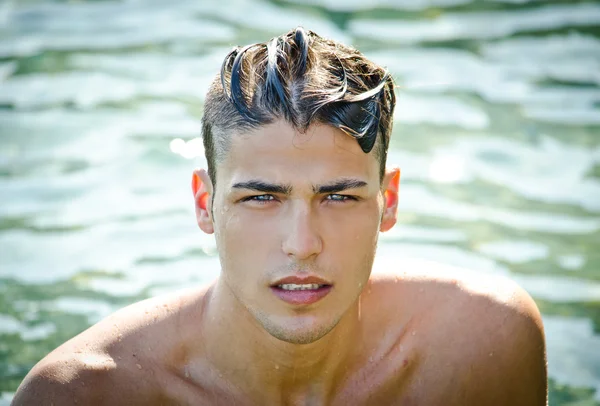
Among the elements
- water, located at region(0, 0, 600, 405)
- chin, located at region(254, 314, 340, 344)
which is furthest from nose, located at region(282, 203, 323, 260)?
water, located at region(0, 0, 600, 405)

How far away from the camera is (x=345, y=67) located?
3291 mm


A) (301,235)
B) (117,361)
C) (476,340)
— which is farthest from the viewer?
→ (476,340)

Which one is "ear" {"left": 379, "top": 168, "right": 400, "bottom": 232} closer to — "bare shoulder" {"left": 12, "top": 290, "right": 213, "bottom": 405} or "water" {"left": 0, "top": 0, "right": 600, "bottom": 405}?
"water" {"left": 0, "top": 0, "right": 600, "bottom": 405}

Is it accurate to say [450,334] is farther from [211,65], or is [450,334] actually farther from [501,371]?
[211,65]

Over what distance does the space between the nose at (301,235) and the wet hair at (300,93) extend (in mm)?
278

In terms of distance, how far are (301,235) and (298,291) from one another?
183 millimetres

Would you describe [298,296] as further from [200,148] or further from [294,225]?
[200,148]

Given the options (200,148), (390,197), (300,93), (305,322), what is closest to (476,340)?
(390,197)

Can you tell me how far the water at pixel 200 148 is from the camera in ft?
17.9

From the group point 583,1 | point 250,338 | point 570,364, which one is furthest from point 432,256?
point 583,1

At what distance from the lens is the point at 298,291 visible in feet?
9.88

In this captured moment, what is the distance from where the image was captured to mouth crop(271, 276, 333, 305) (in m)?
3.00

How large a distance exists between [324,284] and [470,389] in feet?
3.42

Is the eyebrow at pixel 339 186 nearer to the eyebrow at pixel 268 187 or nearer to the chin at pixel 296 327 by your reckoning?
the eyebrow at pixel 268 187
